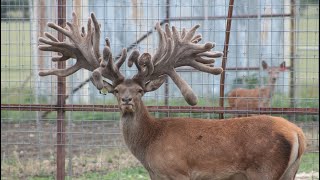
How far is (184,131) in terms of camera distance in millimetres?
8648

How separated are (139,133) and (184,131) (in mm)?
484

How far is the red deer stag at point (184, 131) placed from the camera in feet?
27.5

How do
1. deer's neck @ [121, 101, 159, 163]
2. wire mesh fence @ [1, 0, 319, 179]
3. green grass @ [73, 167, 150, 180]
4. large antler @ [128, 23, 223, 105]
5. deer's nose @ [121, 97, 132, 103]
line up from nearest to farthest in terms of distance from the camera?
deer's nose @ [121, 97, 132, 103] → large antler @ [128, 23, 223, 105] → deer's neck @ [121, 101, 159, 163] → wire mesh fence @ [1, 0, 319, 179] → green grass @ [73, 167, 150, 180]

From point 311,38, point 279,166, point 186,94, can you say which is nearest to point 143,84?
point 186,94

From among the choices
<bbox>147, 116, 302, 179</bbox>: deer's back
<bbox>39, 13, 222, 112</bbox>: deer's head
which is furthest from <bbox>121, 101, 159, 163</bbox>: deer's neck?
<bbox>39, 13, 222, 112</bbox>: deer's head

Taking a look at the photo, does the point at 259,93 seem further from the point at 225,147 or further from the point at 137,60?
the point at 137,60

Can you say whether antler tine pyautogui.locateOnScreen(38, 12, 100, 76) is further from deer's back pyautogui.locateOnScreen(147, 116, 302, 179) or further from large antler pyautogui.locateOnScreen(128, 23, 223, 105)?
deer's back pyautogui.locateOnScreen(147, 116, 302, 179)

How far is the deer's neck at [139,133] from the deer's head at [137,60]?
248 millimetres

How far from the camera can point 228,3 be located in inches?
420

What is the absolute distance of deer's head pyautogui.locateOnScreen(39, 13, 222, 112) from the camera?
8383 mm

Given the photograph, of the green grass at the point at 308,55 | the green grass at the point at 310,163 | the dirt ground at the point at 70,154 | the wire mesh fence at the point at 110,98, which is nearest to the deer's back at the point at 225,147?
the wire mesh fence at the point at 110,98

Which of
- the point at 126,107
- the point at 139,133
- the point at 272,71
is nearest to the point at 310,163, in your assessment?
the point at 272,71

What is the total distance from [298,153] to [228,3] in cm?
297

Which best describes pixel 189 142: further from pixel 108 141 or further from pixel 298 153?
pixel 108 141
